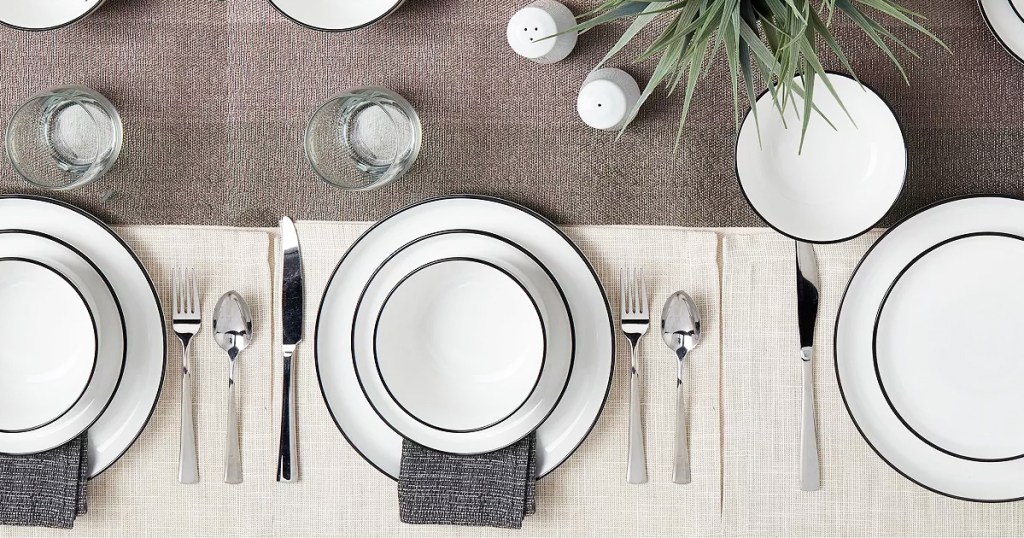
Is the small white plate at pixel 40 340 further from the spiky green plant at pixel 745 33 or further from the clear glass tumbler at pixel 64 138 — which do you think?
the spiky green plant at pixel 745 33

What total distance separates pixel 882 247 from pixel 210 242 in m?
0.71

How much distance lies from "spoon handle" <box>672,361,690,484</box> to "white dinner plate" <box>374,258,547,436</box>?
16 cm

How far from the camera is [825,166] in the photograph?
734 millimetres

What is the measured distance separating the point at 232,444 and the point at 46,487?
0.19 m

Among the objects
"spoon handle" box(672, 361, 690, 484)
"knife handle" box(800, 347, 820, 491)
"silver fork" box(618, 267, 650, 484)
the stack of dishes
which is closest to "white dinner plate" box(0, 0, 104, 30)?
the stack of dishes

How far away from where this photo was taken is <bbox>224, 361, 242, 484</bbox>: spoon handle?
78 centimetres

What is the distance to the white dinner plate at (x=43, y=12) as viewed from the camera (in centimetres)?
77

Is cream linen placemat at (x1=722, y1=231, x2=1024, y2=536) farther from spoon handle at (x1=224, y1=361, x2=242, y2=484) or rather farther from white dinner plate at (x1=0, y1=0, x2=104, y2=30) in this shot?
white dinner plate at (x1=0, y1=0, x2=104, y2=30)

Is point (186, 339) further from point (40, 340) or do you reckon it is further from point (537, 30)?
point (537, 30)

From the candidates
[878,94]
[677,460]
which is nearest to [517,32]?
[878,94]

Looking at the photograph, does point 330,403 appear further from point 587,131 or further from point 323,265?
point 587,131

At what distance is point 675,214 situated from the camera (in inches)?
30.3

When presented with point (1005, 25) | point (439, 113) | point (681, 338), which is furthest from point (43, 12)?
point (1005, 25)

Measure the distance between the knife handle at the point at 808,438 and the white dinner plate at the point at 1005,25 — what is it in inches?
14.3
